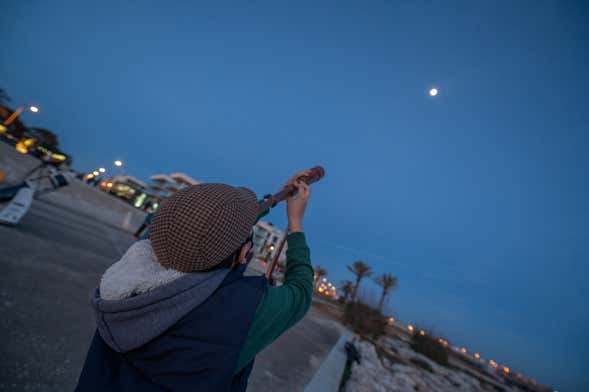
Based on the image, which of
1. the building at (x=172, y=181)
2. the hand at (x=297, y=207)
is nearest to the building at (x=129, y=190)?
the building at (x=172, y=181)

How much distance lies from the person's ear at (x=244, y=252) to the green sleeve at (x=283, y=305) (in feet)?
0.52

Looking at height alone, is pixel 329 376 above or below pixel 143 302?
below

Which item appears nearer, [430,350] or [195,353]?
[195,353]

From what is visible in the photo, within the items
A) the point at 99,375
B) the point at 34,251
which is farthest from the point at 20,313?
the point at 99,375

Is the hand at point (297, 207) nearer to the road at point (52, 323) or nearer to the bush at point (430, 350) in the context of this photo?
the road at point (52, 323)

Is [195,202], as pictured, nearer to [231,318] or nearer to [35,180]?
[231,318]

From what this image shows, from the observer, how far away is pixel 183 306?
775 millimetres

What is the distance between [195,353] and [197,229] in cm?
41

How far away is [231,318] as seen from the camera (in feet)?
2.73

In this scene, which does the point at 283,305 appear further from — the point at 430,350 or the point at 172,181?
the point at 172,181

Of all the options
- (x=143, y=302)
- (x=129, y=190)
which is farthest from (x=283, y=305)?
(x=129, y=190)

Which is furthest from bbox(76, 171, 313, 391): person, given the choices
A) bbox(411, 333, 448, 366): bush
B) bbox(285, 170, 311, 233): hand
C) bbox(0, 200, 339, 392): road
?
bbox(411, 333, 448, 366): bush

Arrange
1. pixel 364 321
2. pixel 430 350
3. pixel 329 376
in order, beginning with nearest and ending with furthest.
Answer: pixel 329 376 < pixel 430 350 < pixel 364 321

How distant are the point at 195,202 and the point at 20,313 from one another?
373 centimetres
